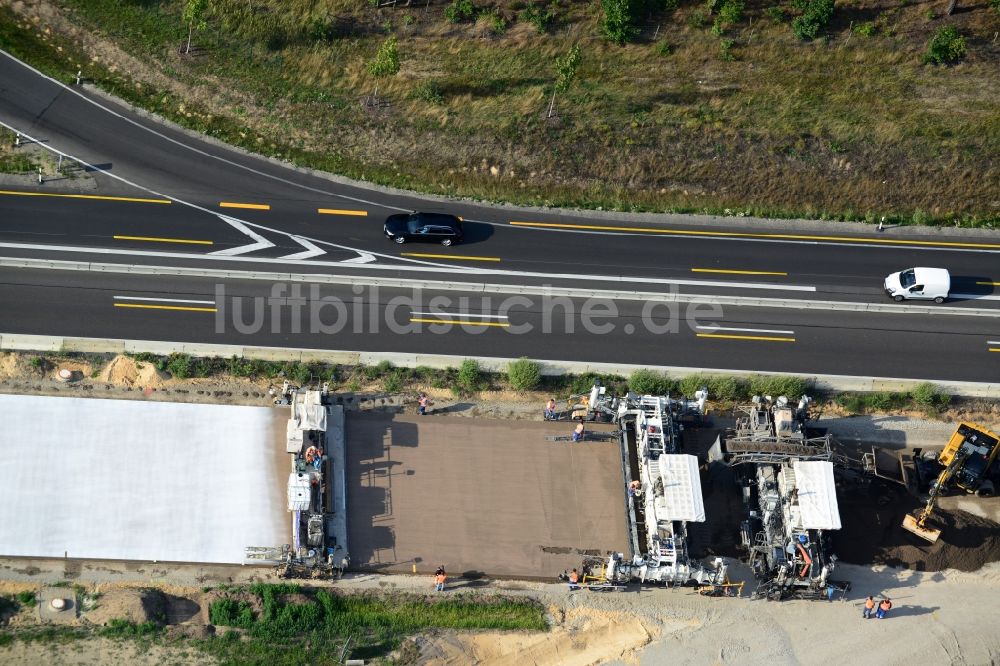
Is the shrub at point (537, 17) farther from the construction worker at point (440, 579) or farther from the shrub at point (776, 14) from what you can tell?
the construction worker at point (440, 579)

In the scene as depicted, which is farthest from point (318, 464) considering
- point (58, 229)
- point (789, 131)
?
point (789, 131)

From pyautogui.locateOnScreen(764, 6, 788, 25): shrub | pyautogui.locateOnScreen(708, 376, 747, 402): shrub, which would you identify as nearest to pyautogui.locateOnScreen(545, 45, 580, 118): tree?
pyautogui.locateOnScreen(764, 6, 788, 25): shrub

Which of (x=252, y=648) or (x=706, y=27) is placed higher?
(x=706, y=27)

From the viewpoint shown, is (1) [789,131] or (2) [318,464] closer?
(2) [318,464]

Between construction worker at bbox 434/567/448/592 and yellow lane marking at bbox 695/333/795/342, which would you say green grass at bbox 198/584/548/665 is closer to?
construction worker at bbox 434/567/448/592

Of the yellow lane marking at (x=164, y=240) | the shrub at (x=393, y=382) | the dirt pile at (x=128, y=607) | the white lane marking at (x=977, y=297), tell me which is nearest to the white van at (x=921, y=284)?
the white lane marking at (x=977, y=297)

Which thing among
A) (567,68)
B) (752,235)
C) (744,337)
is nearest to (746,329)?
(744,337)

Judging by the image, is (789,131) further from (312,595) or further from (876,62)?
(312,595)
